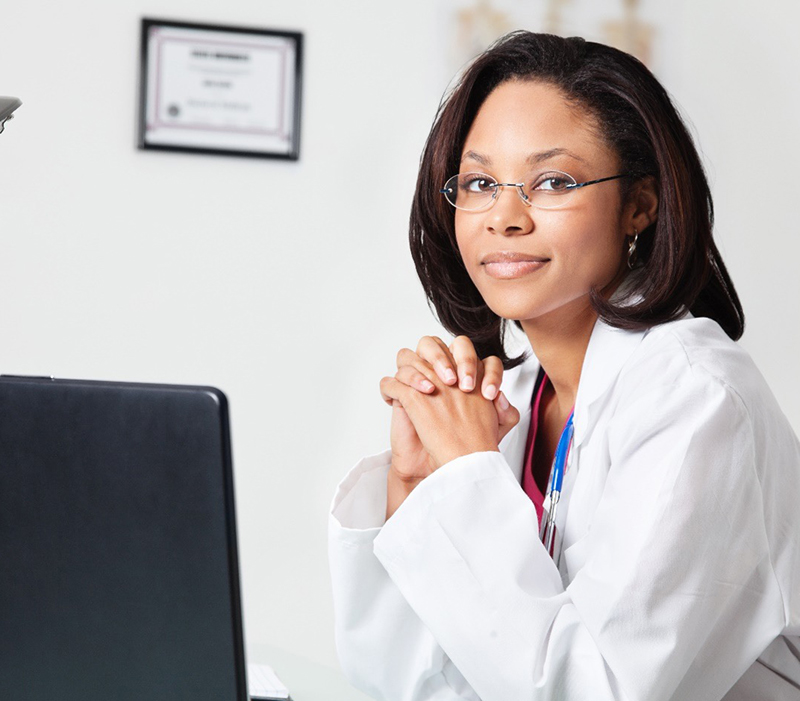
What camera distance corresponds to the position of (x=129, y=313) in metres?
2.42

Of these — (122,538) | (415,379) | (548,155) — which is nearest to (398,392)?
(415,379)

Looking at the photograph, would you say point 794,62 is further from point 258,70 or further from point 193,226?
point 193,226

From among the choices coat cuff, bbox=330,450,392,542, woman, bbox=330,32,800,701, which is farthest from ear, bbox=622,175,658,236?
coat cuff, bbox=330,450,392,542

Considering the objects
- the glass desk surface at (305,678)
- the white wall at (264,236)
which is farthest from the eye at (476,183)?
the white wall at (264,236)

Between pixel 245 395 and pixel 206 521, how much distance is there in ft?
6.25

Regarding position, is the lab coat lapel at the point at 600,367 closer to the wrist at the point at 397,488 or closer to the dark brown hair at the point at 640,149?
the dark brown hair at the point at 640,149

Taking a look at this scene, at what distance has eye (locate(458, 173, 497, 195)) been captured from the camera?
1277 millimetres

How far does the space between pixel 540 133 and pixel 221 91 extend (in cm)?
140

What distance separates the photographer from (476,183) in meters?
1.30

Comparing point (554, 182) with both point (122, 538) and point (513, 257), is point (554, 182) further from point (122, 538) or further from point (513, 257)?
point (122, 538)

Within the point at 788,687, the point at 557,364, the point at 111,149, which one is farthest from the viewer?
the point at 111,149

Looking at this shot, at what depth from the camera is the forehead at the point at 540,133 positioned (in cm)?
124

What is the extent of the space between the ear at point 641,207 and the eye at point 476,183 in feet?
0.60

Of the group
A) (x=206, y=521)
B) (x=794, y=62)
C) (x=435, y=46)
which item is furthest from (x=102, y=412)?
(x=794, y=62)
